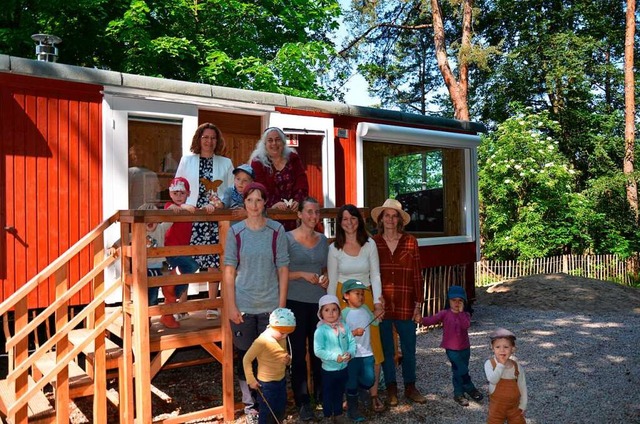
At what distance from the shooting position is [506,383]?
3.23 m

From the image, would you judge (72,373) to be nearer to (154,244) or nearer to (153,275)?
(153,275)

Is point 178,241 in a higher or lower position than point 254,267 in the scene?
higher

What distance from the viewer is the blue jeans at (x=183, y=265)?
452 centimetres

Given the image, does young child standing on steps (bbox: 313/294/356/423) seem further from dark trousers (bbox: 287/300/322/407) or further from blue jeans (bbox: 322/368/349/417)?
dark trousers (bbox: 287/300/322/407)

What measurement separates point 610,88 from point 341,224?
2036 centimetres

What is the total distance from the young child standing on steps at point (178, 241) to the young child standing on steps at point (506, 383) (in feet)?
7.79

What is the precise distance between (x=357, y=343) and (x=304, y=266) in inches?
25.5

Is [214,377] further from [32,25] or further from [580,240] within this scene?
[580,240]

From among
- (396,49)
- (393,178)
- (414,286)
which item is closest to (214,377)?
(414,286)

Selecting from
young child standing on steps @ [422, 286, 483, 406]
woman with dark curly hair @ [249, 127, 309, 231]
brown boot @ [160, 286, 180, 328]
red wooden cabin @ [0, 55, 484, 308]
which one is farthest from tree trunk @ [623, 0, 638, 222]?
brown boot @ [160, 286, 180, 328]

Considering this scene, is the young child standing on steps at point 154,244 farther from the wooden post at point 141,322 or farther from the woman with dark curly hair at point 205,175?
the wooden post at point 141,322

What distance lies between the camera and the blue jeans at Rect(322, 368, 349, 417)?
3.73 m

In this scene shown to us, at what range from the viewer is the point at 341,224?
4.12 metres

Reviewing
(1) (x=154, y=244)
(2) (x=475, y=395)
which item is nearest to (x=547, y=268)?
(2) (x=475, y=395)
